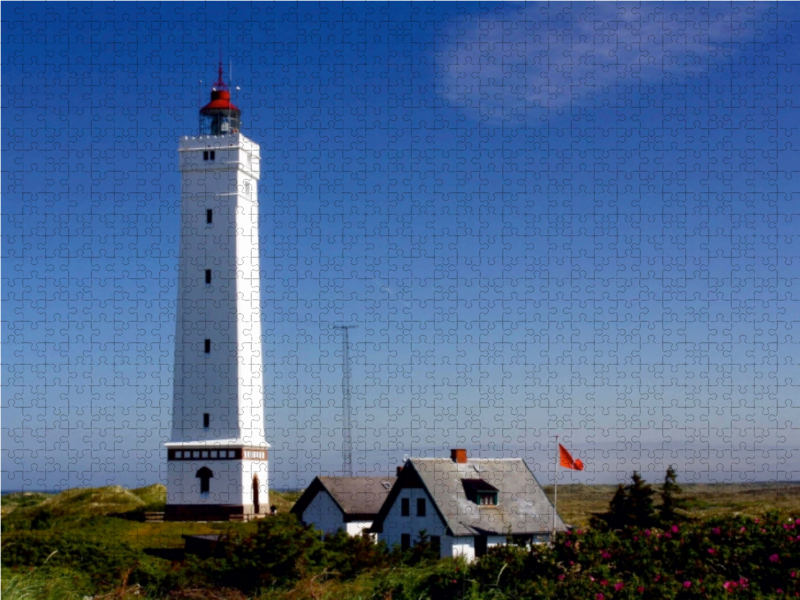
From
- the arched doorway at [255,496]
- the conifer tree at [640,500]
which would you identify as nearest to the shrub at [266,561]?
the conifer tree at [640,500]

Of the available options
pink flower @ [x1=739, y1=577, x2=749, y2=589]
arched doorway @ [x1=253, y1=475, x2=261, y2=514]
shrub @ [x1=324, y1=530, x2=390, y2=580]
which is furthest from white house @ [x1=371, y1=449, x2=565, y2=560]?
pink flower @ [x1=739, y1=577, x2=749, y2=589]

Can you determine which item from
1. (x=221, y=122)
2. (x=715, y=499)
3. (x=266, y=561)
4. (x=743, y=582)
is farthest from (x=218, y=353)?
(x=743, y=582)

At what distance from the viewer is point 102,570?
695 inches

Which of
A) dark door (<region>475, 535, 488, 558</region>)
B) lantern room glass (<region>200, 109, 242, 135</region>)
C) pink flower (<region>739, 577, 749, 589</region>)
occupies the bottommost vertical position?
dark door (<region>475, 535, 488, 558</region>)

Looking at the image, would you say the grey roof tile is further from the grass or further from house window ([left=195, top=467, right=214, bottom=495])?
house window ([left=195, top=467, right=214, bottom=495])

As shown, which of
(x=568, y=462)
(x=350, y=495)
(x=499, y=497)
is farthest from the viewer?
(x=350, y=495)

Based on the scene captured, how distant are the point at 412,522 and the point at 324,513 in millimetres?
5759

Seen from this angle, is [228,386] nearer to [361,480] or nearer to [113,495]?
[361,480]

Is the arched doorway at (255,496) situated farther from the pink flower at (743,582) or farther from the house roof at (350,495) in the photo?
the pink flower at (743,582)

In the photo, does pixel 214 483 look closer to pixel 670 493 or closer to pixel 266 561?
pixel 670 493

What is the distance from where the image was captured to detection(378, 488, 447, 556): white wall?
112 feet

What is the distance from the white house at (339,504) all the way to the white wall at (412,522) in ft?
9.78

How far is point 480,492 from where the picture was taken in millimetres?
35062

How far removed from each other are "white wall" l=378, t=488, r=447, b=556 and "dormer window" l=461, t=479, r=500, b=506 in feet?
5.66
